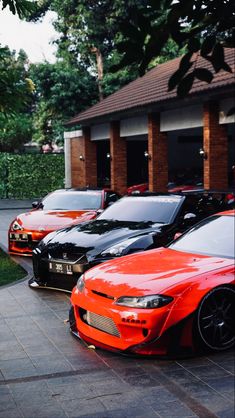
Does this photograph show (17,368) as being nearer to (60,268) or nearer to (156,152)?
(60,268)

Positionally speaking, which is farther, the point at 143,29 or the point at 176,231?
the point at 176,231

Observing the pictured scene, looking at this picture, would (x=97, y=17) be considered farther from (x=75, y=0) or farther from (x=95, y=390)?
(x=95, y=390)

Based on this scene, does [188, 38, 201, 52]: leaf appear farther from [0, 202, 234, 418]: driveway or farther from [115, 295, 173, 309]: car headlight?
[115, 295, 173, 309]: car headlight

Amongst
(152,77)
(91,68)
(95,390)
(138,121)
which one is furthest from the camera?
(91,68)

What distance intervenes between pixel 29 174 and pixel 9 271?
1897cm

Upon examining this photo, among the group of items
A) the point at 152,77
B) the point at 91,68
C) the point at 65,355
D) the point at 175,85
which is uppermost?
the point at 91,68

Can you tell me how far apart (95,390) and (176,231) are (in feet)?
14.3

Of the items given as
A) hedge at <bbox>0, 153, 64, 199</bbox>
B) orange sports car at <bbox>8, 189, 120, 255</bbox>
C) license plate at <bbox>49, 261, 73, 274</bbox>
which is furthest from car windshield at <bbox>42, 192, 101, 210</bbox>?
hedge at <bbox>0, 153, 64, 199</bbox>

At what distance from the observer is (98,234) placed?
8.50 metres

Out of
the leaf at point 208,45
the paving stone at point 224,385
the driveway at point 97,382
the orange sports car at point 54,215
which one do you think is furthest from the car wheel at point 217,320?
the orange sports car at point 54,215

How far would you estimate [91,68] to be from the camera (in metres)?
37.6

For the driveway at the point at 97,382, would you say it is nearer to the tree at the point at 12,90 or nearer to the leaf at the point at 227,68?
the leaf at the point at 227,68

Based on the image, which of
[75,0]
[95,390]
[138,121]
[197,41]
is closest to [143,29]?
[197,41]

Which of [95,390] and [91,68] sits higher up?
[91,68]
